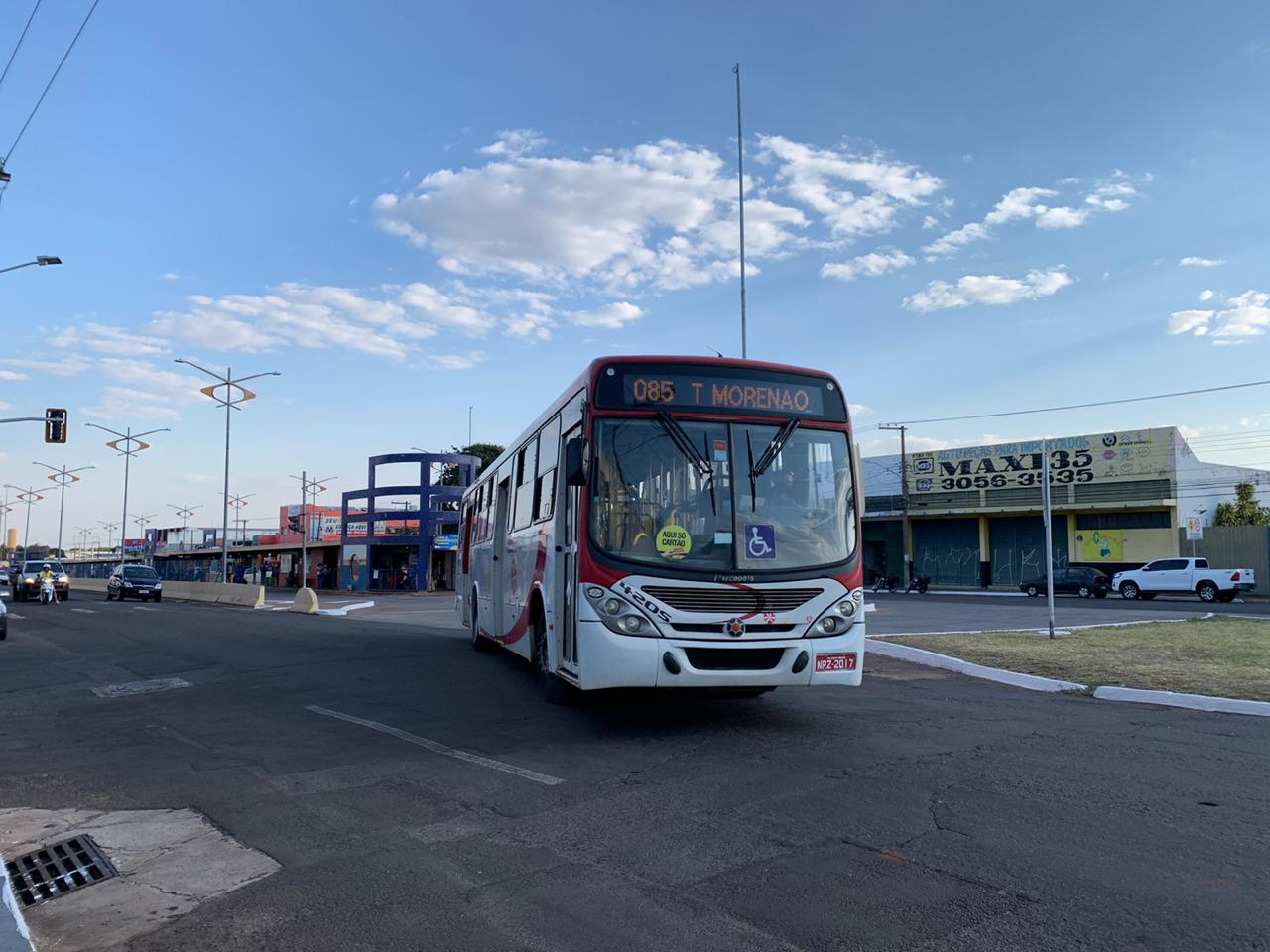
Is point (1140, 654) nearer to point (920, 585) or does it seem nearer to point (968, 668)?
point (968, 668)

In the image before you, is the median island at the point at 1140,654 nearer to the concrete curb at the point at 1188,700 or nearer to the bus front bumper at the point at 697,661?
the concrete curb at the point at 1188,700

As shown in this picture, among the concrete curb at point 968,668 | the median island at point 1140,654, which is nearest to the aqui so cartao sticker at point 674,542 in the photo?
the concrete curb at point 968,668

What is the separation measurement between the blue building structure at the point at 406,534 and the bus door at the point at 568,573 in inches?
1977

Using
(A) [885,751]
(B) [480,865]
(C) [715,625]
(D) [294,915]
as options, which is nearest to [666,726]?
(C) [715,625]

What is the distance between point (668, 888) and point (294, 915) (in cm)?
187

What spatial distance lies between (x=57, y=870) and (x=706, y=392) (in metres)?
6.20

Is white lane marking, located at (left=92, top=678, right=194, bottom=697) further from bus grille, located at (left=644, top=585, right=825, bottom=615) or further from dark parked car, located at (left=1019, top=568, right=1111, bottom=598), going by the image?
dark parked car, located at (left=1019, top=568, right=1111, bottom=598)

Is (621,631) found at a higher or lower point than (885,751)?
higher

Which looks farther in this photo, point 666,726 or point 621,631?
point 666,726

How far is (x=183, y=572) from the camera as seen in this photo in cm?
9788

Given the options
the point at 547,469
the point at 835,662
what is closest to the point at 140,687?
the point at 547,469

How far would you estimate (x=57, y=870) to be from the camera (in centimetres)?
567

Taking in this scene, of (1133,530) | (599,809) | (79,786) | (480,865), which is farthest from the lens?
(1133,530)

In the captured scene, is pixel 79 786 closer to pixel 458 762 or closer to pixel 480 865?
pixel 458 762
